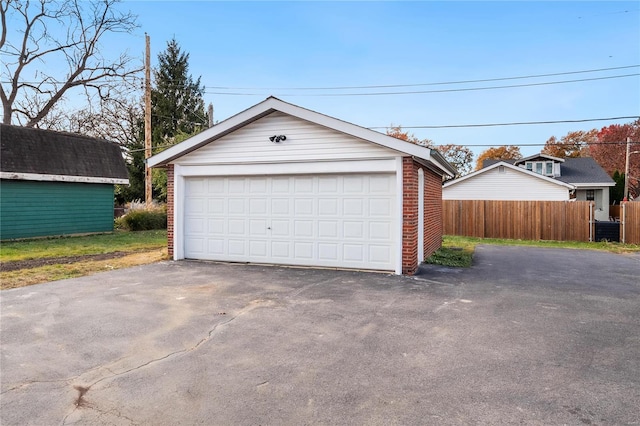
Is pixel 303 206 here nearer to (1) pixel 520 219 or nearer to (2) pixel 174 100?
(1) pixel 520 219

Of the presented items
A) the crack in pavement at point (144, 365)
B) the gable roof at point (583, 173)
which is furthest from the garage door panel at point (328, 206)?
the gable roof at point (583, 173)

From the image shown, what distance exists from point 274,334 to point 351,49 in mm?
16539

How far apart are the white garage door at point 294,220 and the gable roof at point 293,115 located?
2.59ft

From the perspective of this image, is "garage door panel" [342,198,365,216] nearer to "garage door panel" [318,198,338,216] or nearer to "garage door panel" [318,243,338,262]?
"garage door panel" [318,198,338,216]

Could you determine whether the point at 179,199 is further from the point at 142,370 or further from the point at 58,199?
the point at 58,199

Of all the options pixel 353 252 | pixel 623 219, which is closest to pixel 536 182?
pixel 623 219

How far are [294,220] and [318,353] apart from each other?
5376 mm

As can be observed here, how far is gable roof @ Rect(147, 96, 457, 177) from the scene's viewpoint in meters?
8.09

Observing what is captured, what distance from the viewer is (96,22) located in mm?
24906

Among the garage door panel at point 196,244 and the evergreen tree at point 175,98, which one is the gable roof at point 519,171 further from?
the evergreen tree at point 175,98

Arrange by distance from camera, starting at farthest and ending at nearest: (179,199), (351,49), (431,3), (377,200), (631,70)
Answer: (351,49) → (631,70) → (431,3) → (179,199) → (377,200)

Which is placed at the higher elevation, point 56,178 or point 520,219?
point 56,178

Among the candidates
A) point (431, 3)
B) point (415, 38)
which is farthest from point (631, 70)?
point (431, 3)

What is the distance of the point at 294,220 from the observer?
927cm
